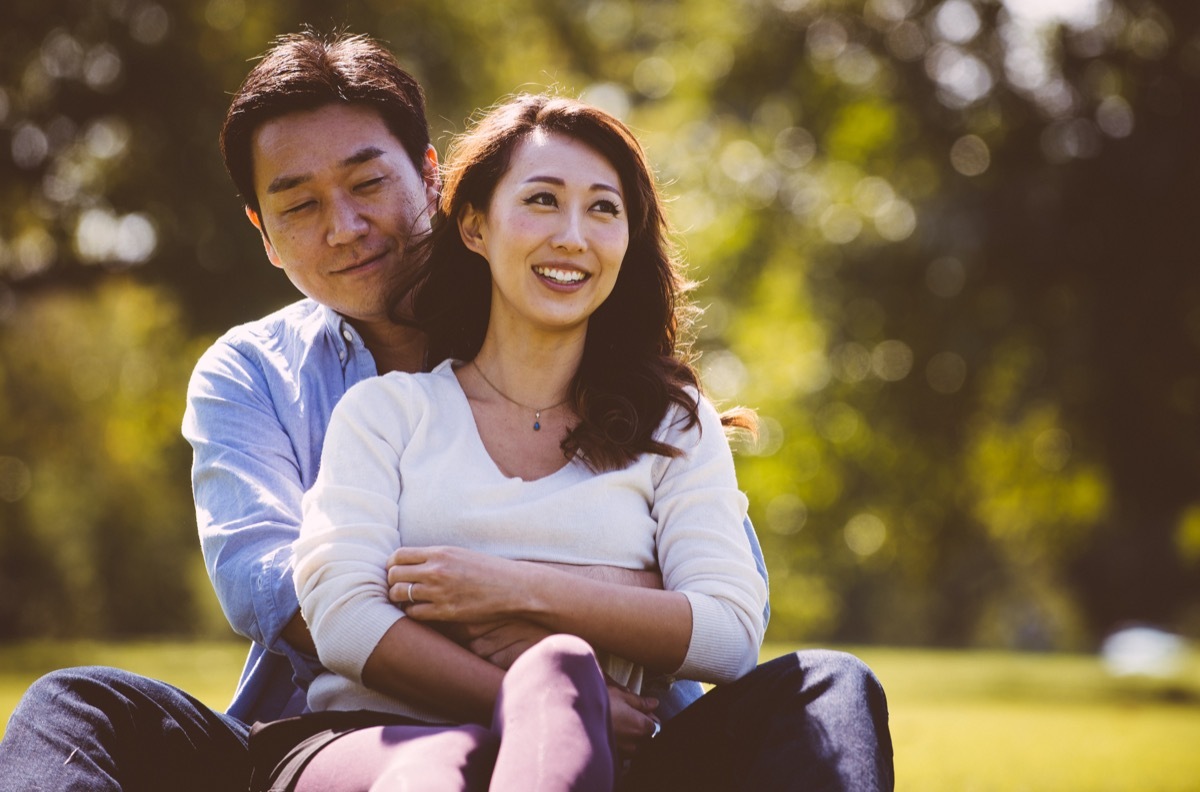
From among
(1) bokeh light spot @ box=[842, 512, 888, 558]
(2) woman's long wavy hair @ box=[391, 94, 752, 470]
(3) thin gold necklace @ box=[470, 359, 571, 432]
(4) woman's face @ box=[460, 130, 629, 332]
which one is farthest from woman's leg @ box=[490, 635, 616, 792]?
(1) bokeh light spot @ box=[842, 512, 888, 558]

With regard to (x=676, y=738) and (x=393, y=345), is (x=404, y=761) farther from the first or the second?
(x=393, y=345)

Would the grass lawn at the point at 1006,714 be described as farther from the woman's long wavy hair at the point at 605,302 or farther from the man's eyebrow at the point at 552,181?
the man's eyebrow at the point at 552,181

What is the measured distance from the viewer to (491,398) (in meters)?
3.05

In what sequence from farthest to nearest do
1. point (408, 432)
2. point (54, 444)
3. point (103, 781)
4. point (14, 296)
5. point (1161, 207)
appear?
point (54, 444)
point (14, 296)
point (1161, 207)
point (408, 432)
point (103, 781)

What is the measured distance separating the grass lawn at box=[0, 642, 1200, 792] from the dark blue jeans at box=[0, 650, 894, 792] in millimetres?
3531

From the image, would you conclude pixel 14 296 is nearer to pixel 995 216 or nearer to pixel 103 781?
pixel 995 216

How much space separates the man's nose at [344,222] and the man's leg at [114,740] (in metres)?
1.24

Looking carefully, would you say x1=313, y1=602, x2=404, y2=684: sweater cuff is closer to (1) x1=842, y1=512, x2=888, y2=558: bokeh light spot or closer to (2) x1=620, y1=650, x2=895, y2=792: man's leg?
(2) x1=620, y1=650, x2=895, y2=792: man's leg

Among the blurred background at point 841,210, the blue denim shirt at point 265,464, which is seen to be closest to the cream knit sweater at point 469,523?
the blue denim shirt at point 265,464

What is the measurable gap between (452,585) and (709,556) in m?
0.54

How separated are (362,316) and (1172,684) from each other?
1696 centimetres

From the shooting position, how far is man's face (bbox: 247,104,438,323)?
140 inches

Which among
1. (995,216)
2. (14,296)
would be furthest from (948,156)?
(14,296)

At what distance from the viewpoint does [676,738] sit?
268 cm
